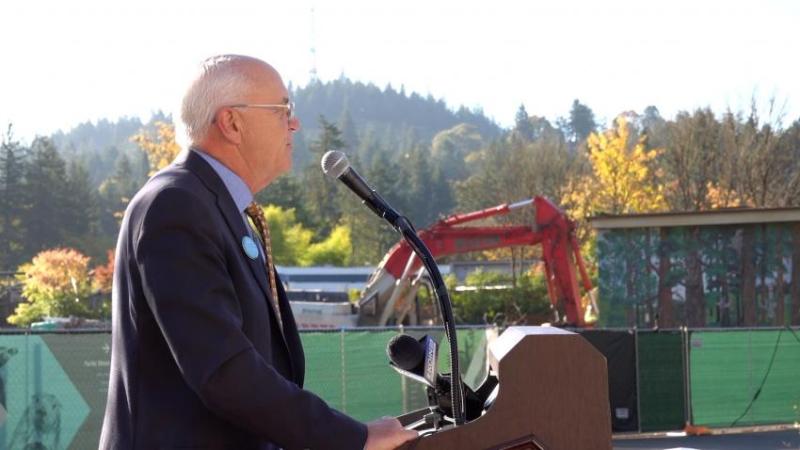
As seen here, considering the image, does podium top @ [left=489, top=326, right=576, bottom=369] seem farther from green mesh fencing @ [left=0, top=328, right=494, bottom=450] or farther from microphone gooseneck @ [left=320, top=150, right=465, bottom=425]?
green mesh fencing @ [left=0, top=328, right=494, bottom=450]

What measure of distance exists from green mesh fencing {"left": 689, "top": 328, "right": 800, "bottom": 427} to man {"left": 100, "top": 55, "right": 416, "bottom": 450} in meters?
19.4

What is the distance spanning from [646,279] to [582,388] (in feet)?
112

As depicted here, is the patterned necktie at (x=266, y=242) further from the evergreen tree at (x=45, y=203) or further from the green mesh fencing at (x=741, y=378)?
the evergreen tree at (x=45, y=203)

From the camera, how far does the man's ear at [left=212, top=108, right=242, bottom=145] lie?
10.2ft

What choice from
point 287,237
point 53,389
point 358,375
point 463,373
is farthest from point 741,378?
point 287,237

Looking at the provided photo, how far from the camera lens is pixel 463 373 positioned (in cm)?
1842

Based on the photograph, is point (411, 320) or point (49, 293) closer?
point (411, 320)

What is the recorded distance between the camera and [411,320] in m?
33.7

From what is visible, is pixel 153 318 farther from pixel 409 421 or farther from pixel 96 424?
pixel 96 424

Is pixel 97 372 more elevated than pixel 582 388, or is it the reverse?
pixel 582 388

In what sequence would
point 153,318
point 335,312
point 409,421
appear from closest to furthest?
1. point 153,318
2. point 409,421
3. point 335,312

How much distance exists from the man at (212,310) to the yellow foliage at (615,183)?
54712 mm

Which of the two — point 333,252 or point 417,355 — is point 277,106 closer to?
point 417,355

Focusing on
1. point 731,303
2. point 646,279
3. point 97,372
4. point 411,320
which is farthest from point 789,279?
point 97,372
